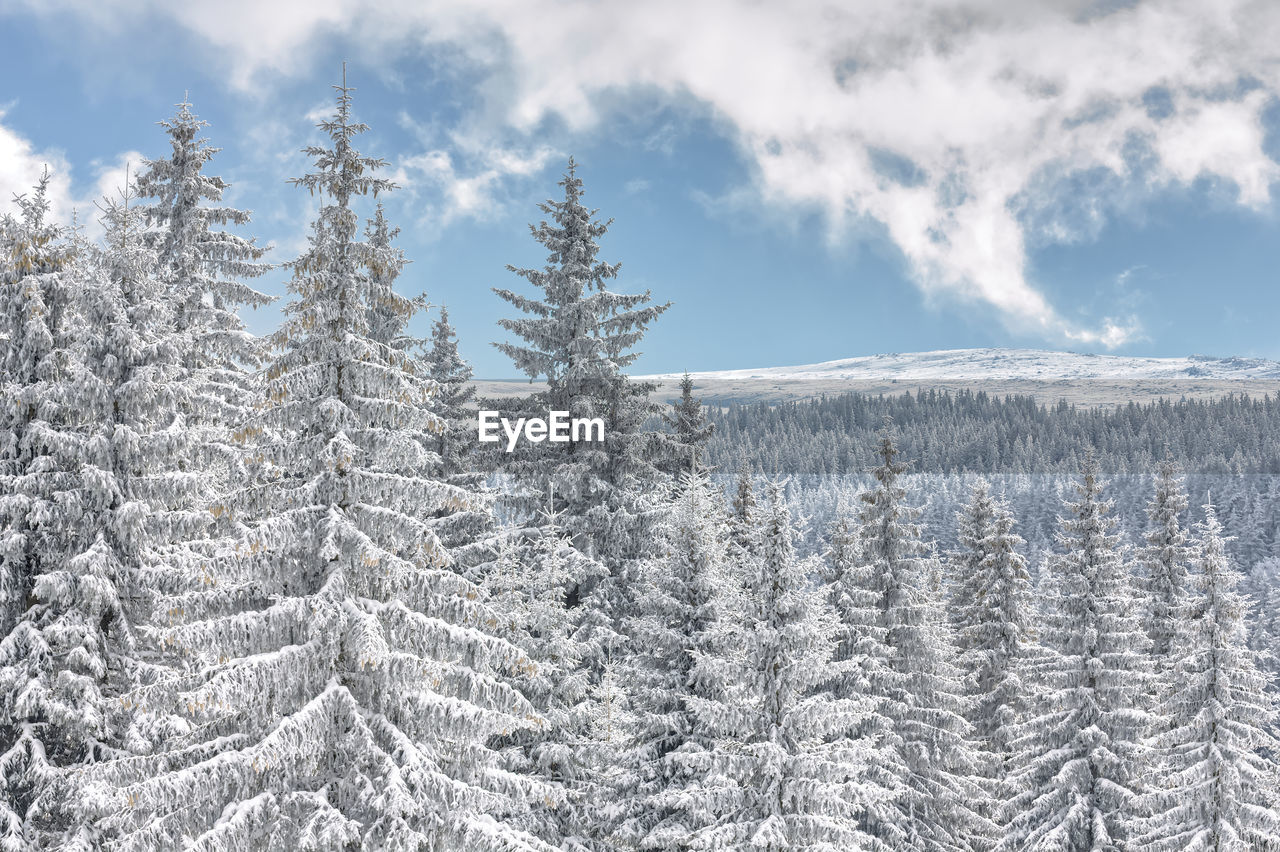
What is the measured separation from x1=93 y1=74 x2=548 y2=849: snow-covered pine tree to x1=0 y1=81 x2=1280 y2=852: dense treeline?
0.06 m

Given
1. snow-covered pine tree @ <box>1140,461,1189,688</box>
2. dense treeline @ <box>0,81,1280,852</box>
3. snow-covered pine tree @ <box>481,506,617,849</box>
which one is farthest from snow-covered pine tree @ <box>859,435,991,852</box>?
snow-covered pine tree @ <box>1140,461,1189,688</box>

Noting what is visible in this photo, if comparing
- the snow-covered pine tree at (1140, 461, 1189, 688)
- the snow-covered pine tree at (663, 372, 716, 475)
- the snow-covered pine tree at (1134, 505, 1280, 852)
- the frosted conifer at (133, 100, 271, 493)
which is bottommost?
the snow-covered pine tree at (1134, 505, 1280, 852)

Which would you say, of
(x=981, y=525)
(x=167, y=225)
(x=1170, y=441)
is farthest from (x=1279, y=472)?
(x=167, y=225)

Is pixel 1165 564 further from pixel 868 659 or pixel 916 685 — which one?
pixel 868 659

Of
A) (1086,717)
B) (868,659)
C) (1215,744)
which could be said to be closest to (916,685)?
(868,659)

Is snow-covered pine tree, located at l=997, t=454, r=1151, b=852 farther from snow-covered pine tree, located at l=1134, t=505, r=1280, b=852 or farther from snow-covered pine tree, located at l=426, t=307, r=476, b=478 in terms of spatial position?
snow-covered pine tree, located at l=426, t=307, r=476, b=478

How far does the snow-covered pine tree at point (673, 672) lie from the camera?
17.0 m

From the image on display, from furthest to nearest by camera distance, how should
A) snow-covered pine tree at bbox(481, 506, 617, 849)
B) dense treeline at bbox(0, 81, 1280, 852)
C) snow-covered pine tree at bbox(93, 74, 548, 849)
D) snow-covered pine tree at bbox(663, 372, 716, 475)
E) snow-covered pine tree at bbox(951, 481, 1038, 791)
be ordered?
snow-covered pine tree at bbox(663, 372, 716, 475), snow-covered pine tree at bbox(951, 481, 1038, 791), snow-covered pine tree at bbox(481, 506, 617, 849), dense treeline at bbox(0, 81, 1280, 852), snow-covered pine tree at bbox(93, 74, 548, 849)

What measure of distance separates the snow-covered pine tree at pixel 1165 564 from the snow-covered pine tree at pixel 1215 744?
546 centimetres

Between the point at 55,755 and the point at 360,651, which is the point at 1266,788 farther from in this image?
the point at 55,755

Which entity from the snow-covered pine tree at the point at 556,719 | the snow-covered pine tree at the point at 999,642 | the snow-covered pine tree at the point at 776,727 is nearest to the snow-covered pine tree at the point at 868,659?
the snow-covered pine tree at the point at 776,727

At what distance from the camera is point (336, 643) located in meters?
12.0

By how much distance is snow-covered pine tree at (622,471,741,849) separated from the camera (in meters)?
17.0

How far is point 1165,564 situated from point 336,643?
29392 mm
